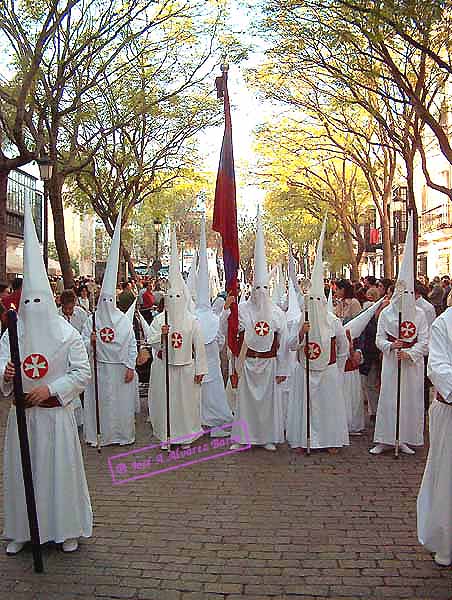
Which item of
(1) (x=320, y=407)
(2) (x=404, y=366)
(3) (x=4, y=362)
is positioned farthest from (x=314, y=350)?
(3) (x=4, y=362)

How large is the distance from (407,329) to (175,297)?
2.90 metres

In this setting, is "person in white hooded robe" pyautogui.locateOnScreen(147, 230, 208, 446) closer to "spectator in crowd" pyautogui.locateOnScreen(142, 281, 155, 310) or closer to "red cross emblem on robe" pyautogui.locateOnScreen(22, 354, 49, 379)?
"red cross emblem on robe" pyautogui.locateOnScreen(22, 354, 49, 379)

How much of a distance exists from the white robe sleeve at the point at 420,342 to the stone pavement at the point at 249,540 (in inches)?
49.8

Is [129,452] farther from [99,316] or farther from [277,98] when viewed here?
[277,98]

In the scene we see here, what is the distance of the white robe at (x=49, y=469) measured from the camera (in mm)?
5730

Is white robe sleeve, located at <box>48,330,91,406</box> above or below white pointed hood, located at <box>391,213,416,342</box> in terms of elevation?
below

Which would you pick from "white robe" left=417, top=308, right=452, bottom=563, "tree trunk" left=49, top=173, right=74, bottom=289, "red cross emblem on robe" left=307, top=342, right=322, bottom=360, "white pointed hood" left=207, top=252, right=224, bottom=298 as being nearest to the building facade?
Answer: "tree trunk" left=49, top=173, right=74, bottom=289

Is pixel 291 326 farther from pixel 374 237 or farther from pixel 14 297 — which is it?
pixel 374 237

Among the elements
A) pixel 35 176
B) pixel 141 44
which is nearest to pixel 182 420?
pixel 141 44

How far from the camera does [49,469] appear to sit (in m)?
5.77

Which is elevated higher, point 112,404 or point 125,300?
point 125,300

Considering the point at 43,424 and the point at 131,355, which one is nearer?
the point at 43,424

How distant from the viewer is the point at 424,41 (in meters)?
12.4

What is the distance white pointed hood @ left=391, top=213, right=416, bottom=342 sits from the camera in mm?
8633
